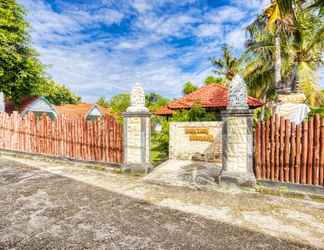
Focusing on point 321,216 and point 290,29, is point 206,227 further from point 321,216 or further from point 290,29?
point 290,29

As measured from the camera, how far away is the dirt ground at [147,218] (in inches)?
111

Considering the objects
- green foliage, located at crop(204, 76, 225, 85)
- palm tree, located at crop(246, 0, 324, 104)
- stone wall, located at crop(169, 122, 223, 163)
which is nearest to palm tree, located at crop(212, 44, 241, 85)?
green foliage, located at crop(204, 76, 225, 85)

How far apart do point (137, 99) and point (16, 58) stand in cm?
1328

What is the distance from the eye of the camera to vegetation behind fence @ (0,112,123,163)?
21.8 feet

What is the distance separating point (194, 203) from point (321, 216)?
7.28 feet

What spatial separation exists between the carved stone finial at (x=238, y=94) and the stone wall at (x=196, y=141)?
3.03m

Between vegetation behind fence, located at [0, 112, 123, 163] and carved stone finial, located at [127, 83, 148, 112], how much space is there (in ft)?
2.74

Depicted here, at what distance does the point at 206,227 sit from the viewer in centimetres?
321

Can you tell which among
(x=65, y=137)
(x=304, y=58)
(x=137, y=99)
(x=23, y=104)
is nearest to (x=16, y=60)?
(x=23, y=104)

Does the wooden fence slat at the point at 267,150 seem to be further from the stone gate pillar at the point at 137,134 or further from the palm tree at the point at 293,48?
the palm tree at the point at 293,48

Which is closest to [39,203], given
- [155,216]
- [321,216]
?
[155,216]

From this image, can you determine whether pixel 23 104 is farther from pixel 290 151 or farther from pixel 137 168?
pixel 290 151

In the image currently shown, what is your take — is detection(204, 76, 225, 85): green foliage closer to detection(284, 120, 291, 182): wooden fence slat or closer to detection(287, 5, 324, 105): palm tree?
detection(287, 5, 324, 105): palm tree

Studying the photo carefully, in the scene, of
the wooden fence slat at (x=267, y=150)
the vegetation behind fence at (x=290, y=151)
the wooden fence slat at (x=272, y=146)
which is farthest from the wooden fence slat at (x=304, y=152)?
the wooden fence slat at (x=267, y=150)
